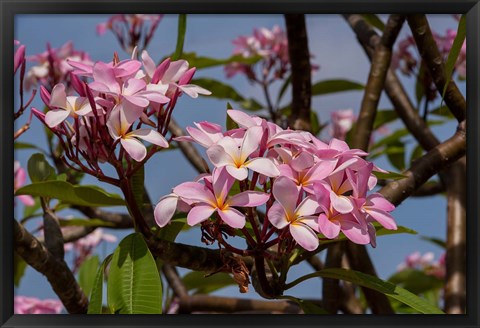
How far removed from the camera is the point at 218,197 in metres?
0.67

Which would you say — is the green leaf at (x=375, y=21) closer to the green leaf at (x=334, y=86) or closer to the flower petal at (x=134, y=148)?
the green leaf at (x=334, y=86)

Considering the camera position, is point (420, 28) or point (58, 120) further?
point (420, 28)

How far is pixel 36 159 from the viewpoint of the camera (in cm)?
107

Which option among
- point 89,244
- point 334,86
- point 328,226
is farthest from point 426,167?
point 89,244

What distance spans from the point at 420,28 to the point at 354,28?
1.20 ft

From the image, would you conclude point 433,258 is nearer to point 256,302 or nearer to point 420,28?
point 256,302

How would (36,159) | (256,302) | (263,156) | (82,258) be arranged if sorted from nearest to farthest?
(263,156) < (36,159) < (256,302) < (82,258)

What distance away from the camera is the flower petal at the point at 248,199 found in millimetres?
670

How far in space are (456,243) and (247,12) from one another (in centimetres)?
76

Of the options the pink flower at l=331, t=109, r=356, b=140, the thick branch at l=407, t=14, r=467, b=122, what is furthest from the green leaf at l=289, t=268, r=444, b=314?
the pink flower at l=331, t=109, r=356, b=140

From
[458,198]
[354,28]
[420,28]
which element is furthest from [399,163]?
[420,28]

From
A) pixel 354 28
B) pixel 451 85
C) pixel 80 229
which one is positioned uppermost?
pixel 354 28

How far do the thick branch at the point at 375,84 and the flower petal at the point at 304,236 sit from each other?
542 millimetres

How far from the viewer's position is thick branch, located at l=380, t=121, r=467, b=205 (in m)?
1.00
